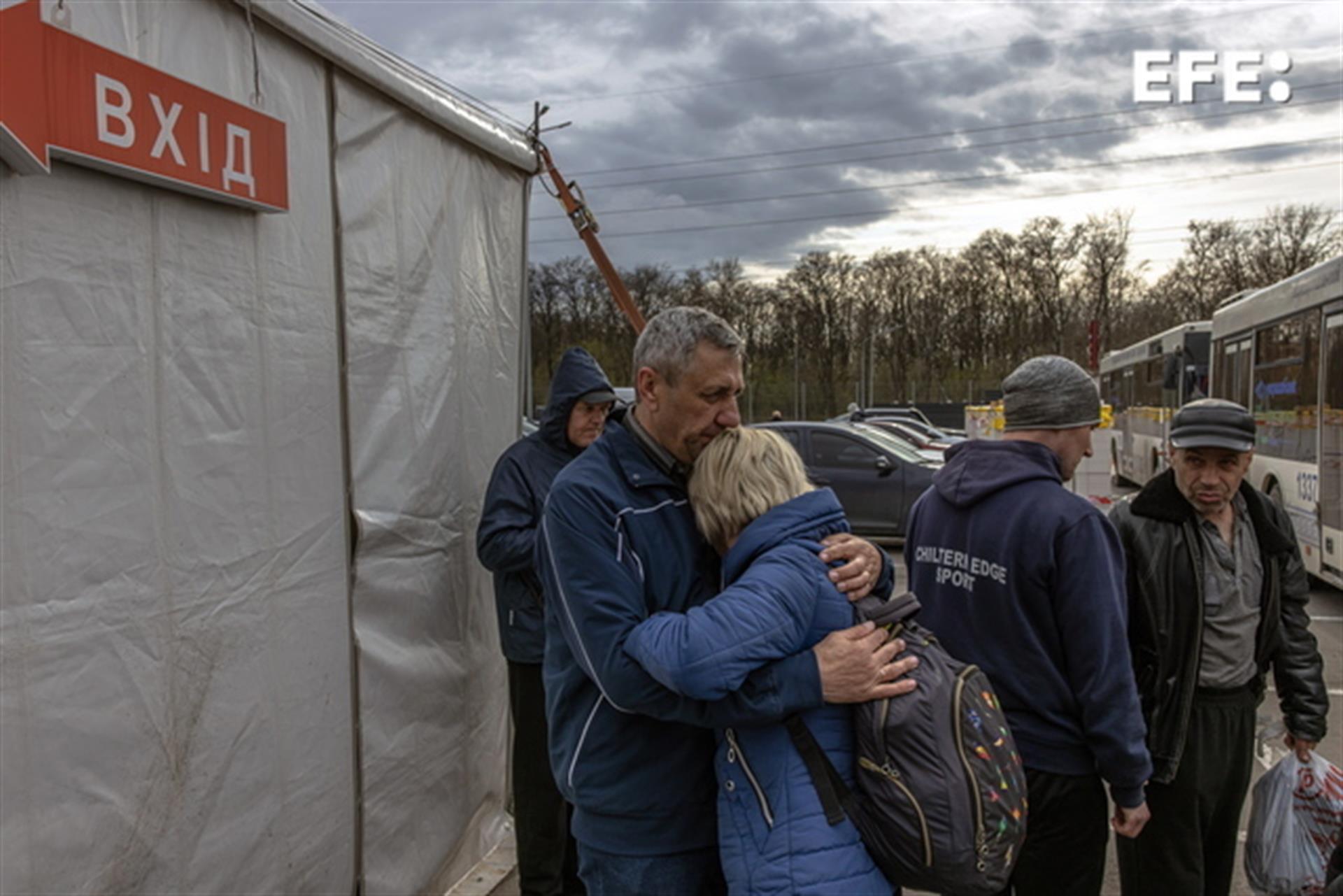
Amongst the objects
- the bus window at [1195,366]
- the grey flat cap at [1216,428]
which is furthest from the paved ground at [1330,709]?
the bus window at [1195,366]

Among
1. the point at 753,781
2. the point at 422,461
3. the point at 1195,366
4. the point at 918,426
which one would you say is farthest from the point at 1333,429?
the point at 918,426

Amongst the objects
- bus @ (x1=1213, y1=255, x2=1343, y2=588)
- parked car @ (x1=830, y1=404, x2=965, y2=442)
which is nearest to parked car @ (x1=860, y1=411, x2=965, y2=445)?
parked car @ (x1=830, y1=404, x2=965, y2=442)

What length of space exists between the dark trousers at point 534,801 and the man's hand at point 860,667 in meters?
1.98

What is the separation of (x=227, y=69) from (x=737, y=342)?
1.55m

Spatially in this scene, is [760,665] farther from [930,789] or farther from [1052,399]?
[1052,399]

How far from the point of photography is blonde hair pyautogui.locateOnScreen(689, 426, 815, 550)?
1765mm

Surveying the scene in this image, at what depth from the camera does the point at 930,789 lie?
1643 mm

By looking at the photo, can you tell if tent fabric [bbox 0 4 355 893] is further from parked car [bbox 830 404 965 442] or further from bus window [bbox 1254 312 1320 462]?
parked car [bbox 830 404 965 442]

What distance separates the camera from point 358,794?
3.04 meters

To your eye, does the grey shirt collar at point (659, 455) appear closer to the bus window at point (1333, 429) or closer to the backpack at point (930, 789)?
the backpack at point (930, 789)

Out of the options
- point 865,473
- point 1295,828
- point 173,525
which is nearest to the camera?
point 173,525

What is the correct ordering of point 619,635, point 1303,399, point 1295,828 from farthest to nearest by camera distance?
1. point 1303,399
2. point 1295,828
3. point 619,635

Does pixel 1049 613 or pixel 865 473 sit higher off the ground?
pixel 1049 613

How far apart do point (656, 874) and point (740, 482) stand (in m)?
0.77
